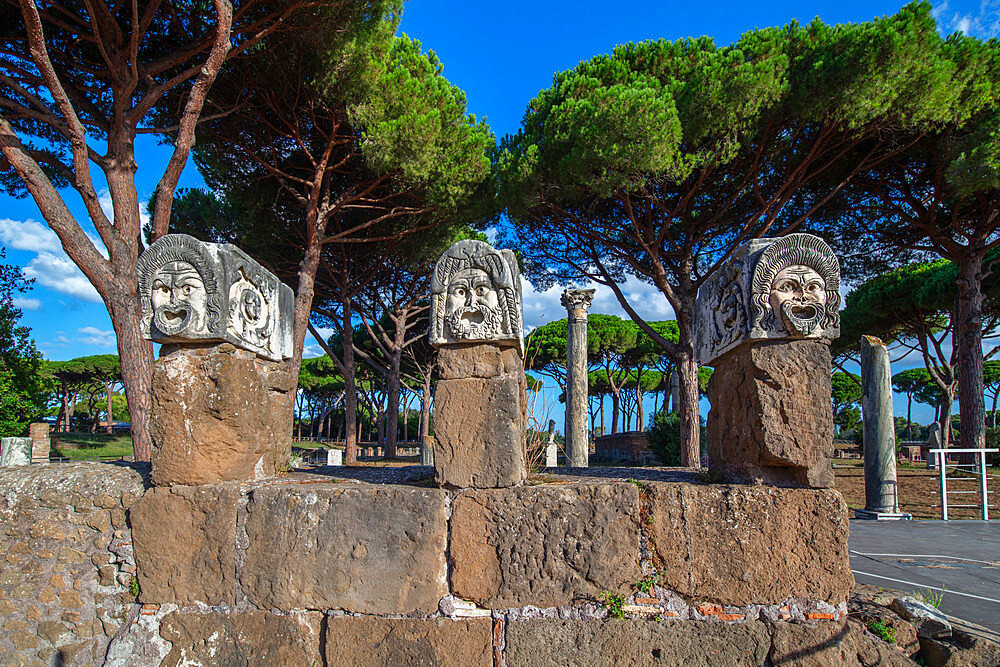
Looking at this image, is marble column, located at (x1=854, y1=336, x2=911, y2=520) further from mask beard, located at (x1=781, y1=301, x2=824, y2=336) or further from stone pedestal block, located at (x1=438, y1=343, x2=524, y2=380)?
stone pedestal block, located at (x1=438, y1=343, x2=524, y2=380)

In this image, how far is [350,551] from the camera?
8.37 feet

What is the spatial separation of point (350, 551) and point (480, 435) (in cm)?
83

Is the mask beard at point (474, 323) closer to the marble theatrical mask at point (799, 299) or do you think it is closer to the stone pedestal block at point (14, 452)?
the marble theatrical mask at point (799, 299)

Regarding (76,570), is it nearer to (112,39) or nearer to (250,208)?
(112,39)

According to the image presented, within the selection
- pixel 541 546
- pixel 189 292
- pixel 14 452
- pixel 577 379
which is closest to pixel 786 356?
pixel 541 546

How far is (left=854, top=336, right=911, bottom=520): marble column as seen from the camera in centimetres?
727

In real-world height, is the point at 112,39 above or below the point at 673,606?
above

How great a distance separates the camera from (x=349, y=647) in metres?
2.49

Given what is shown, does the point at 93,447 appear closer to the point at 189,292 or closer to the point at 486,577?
the point at 189,292

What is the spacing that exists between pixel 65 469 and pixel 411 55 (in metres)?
7.36

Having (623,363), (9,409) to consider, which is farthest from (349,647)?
(623,363)

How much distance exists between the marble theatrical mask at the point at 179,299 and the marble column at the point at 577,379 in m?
9.12

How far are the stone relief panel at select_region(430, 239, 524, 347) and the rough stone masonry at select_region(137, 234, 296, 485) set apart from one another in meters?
1.09

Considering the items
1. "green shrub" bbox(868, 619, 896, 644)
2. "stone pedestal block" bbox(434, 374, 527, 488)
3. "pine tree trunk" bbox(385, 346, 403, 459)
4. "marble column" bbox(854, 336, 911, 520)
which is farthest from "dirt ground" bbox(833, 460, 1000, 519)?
"pine tree trunk" bbox(385, 346, 403, 459)
